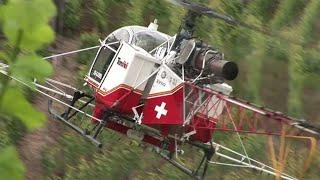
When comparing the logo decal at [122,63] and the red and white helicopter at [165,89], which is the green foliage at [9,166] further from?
the logo decal at [122,63]

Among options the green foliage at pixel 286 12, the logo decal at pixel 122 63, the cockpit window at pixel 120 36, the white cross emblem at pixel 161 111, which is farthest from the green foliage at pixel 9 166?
the green foliage at pixel 286 12

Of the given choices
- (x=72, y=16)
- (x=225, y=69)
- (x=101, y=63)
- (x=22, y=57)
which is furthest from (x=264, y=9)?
(x=22, y=57)

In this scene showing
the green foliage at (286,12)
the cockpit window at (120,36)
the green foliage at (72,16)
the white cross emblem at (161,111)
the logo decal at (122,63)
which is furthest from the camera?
the green foliage at (72,16)

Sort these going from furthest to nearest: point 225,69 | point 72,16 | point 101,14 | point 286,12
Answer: point 72,16 < point 101,14 < point 286,12 < point 225,69

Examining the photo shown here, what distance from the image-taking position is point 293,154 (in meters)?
7.46

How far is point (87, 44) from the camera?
1204cm

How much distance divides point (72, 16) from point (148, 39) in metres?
7.11

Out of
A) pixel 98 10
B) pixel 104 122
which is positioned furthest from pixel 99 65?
pixel 98 10

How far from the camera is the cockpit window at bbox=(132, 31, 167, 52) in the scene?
241 inches

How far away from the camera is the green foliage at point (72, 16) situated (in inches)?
510

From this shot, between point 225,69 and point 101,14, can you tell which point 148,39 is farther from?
point 101,14

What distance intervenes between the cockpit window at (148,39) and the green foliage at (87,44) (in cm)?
549

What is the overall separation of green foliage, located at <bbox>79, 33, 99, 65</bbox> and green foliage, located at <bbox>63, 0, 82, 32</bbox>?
908 mm

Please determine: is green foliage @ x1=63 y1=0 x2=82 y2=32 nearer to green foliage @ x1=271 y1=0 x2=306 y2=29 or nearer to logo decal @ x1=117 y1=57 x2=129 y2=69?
green foliage @ x1=271 y1=0 x2=306 y2=29
